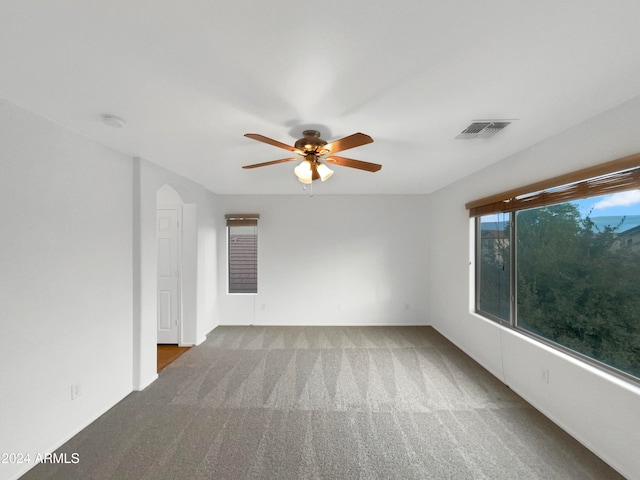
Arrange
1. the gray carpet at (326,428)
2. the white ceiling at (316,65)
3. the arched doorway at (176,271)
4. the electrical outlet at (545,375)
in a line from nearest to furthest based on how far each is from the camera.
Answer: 1. the white ceiling at (316,65)
2. the gray carpet at (326,428)
3. the electrical outlet at (545,375)
4. the arched doorway at (176,271)

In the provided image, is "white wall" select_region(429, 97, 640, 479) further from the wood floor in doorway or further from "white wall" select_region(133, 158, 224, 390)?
the wood floor in doorway

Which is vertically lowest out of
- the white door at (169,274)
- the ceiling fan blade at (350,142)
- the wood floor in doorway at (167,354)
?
the wood floor in doorway at (167,354)

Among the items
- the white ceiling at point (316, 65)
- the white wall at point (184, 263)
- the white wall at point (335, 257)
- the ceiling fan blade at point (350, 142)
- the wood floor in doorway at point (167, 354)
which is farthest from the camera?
the white wall at point (335, 257)

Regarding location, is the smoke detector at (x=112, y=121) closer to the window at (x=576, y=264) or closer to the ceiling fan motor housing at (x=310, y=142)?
the ceiling fan motor housing at (x=310, y=142)

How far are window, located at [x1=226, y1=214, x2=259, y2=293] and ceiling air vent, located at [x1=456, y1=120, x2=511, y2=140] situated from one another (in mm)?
3675

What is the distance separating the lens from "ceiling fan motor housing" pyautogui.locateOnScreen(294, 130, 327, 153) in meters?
1.96

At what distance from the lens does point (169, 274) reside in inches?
154

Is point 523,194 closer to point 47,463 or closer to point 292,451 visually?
point 292,451

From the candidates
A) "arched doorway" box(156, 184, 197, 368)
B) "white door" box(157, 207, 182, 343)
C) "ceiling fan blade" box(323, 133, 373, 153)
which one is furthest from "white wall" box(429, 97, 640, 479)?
"white door" box(157, 207, 182, 343)

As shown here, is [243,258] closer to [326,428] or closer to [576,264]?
[326,428]

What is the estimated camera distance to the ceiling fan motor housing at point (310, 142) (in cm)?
196

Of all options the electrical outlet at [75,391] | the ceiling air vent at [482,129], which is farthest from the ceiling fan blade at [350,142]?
the electrical outlet at [75,391]

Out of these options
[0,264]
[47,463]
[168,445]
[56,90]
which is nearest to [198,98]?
[56,90]

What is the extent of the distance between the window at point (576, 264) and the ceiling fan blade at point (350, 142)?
5.38ft
